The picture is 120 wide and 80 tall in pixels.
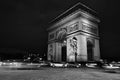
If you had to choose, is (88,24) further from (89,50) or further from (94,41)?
(89,50)

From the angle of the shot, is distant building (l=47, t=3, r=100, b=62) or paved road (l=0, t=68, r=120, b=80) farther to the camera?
distant building (l=47, t=3, r=100, b=62)

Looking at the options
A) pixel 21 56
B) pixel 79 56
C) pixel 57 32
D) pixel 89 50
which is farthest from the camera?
pixel 21 56

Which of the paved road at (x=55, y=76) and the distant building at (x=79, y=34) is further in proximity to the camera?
the distant building at (x=79, y=34)

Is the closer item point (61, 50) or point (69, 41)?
point (69, 41)

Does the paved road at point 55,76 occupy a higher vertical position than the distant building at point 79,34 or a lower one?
lower

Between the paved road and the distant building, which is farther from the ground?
the distant building

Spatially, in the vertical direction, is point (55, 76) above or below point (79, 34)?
below

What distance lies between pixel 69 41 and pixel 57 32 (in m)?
8.32

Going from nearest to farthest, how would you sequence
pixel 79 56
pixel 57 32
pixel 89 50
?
pixel 79 56 → pixel 89 50 → pixel 57 32

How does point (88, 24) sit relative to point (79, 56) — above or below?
above

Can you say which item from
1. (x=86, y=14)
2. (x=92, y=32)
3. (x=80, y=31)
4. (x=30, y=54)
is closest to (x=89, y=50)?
(x=92, y=32)

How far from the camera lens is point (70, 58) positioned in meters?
36.6

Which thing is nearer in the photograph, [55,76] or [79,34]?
[55,76]

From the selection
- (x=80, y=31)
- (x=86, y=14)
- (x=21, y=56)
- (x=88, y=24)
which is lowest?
(x=21, y=56)
